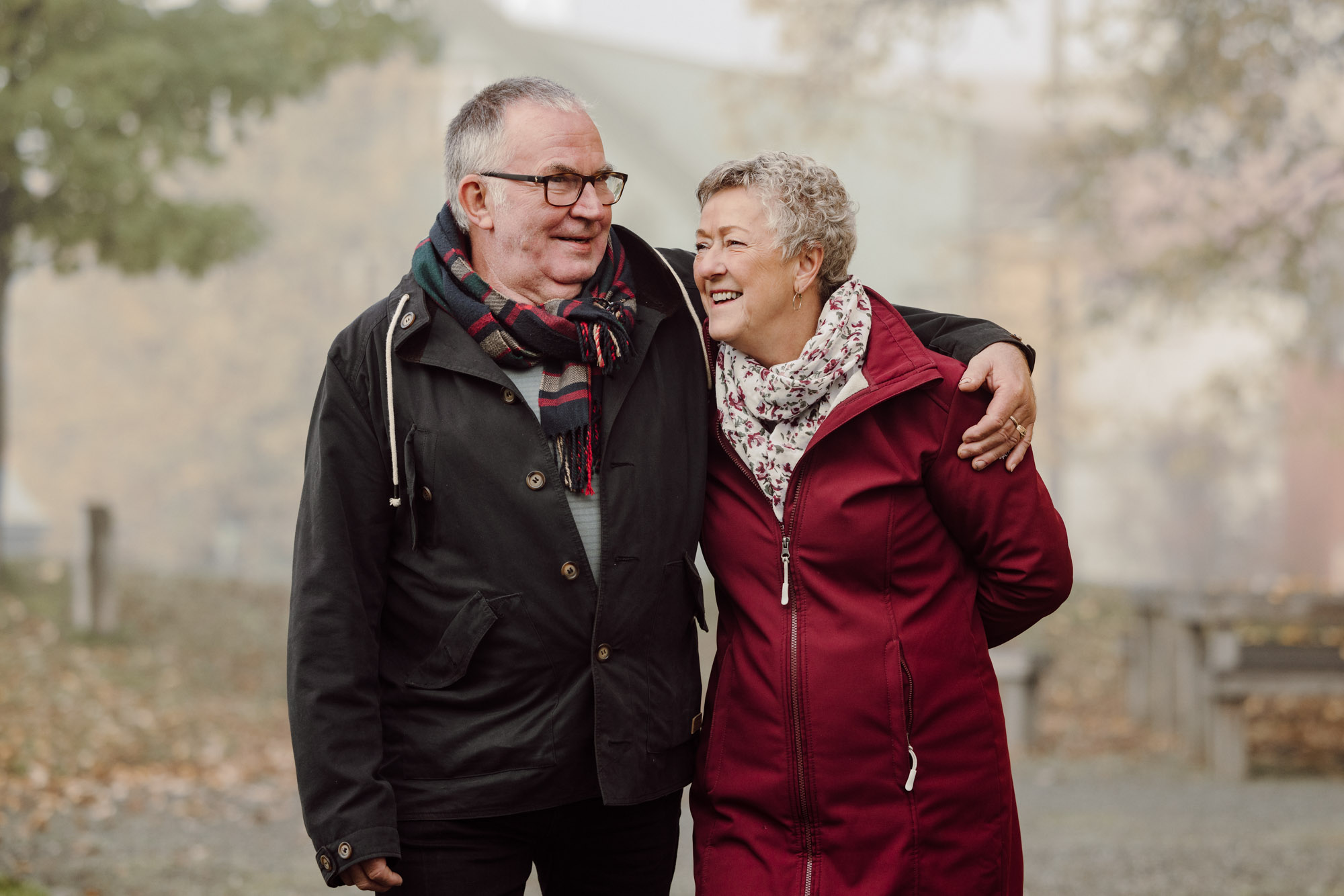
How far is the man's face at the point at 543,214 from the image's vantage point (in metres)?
2.55

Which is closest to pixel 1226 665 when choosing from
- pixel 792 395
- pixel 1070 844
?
pixel 1070 844

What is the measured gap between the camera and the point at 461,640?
8.02 ft

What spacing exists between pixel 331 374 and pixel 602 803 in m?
0.96

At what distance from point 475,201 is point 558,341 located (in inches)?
14.0

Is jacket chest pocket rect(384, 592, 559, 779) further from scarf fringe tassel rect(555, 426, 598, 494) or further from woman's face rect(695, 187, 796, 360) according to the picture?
woman's face rect(695, 187, 796, 360)

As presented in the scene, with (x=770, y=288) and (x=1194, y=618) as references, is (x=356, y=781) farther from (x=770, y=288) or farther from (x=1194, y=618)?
(x=1194, y=618)

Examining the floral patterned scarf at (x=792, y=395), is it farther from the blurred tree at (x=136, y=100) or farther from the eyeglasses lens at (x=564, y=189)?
the blurred tree at (x=136, y=100)

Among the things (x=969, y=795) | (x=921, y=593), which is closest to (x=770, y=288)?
(x=921, y=593)

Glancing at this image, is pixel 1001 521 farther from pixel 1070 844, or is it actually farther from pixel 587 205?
pixel 1070 844

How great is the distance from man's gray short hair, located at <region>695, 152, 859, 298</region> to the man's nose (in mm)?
215

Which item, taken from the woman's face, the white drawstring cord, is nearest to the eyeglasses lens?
the woman's face

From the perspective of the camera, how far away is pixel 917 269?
2523 centimetres

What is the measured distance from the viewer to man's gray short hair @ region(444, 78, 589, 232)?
2.58 metres

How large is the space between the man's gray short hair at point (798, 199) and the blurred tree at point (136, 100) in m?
9.15
